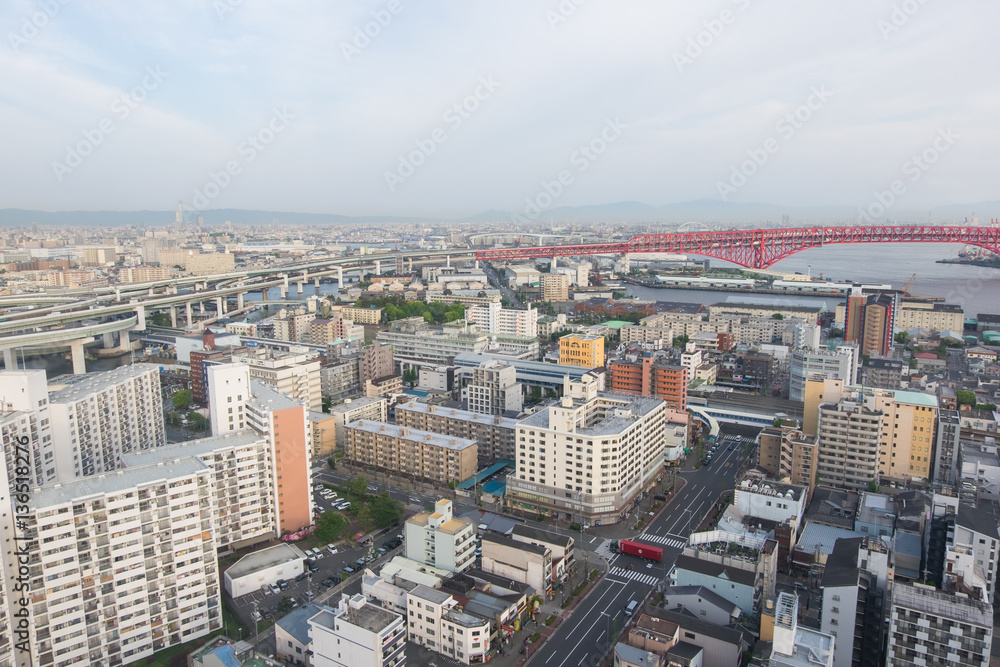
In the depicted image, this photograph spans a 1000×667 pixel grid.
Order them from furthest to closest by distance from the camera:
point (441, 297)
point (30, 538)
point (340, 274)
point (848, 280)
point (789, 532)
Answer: point (340, 274) → point (848, 280) → point (441, 297) → point (789, 532) → point (30, 538)

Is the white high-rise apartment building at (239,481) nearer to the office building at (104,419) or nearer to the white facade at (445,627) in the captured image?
the office building at (104,419)

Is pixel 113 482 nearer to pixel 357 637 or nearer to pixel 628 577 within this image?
pixel 357 637

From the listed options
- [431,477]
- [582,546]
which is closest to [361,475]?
[431,477]

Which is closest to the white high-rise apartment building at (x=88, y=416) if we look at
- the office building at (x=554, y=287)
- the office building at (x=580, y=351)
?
the office building at (x=580, y=351)

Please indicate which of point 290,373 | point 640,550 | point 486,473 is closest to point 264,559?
point 486,473

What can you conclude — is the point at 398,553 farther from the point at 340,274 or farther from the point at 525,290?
the point at 340,274
